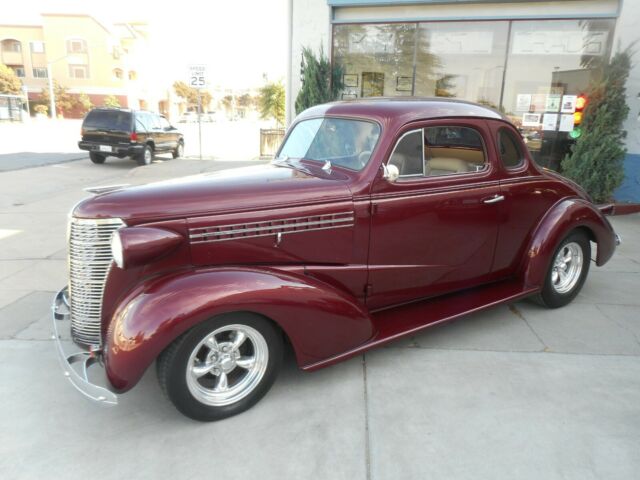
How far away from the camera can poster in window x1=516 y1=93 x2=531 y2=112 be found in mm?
9438

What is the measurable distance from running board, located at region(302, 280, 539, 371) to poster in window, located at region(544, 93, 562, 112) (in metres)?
6.67

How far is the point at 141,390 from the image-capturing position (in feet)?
9.71

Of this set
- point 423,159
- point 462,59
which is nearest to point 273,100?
point 462,59

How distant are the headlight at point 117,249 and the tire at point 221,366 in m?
0.51

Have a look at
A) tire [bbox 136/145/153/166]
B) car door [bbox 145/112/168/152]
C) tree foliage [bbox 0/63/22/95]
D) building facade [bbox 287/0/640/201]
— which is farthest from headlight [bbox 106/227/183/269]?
tree foliage [bbox 0/63/22/95]

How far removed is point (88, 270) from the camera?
8.71 feet

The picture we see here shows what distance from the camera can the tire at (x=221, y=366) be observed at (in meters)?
2.47

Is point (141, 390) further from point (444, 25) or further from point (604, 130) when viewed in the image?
point (444, 25)

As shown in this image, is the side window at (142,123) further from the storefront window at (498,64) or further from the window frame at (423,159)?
the window frame at (423,159)

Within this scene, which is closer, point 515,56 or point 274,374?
point 274,374

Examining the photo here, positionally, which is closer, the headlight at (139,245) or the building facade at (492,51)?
the headlight at (139,245)

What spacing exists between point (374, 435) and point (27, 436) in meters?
1.90

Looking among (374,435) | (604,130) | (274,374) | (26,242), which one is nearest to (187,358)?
(274,374)

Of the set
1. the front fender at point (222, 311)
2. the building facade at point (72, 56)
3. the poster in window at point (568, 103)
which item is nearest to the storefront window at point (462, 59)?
the poster in window at point (568, 103)
